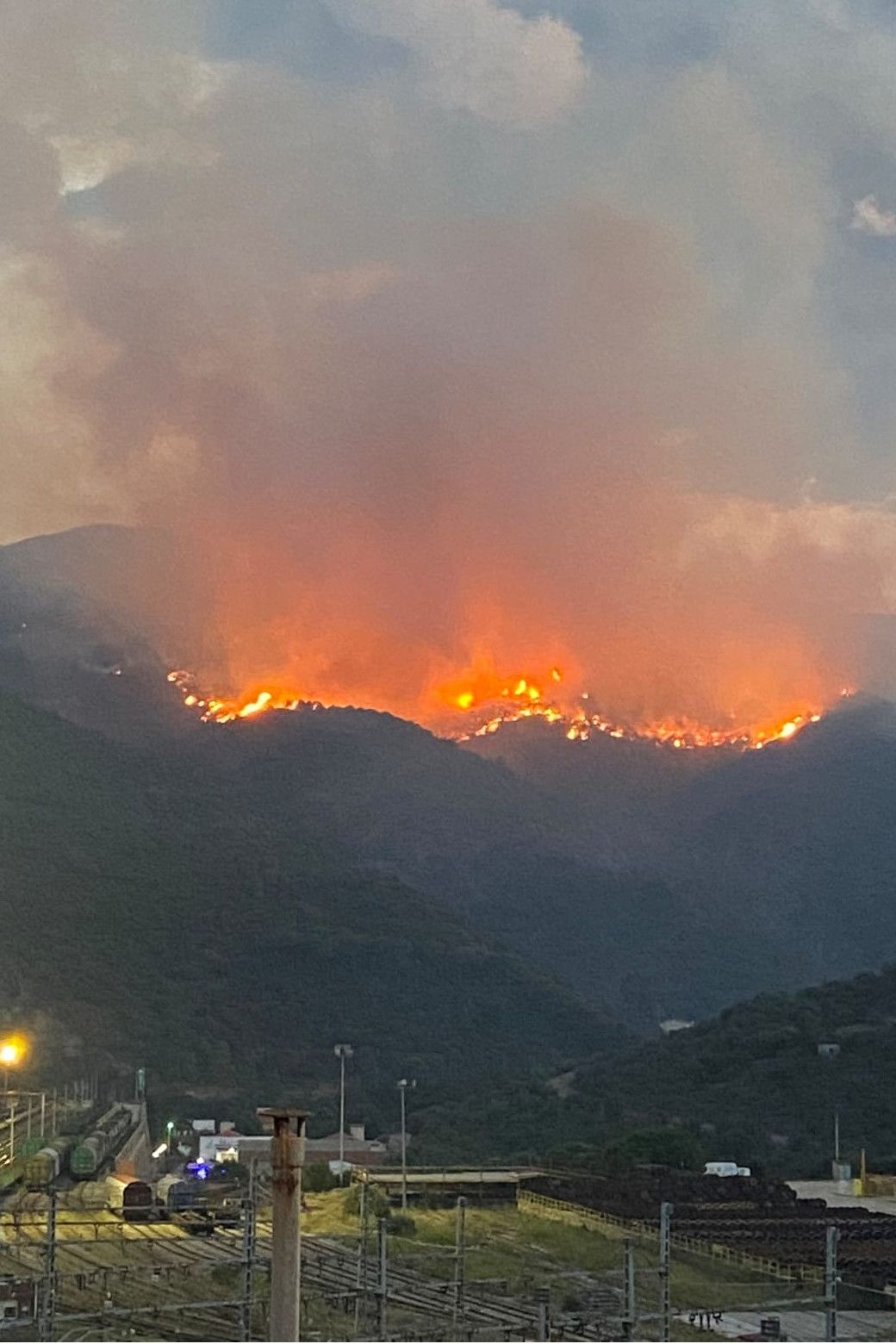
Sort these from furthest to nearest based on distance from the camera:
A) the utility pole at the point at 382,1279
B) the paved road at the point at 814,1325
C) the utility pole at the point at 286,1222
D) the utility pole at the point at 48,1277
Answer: the paved road at the point at 814,1325
the utility pole at the point at 382,1279
the utility pole at the point at 48,1277
the utility pole at the point at 286,1222

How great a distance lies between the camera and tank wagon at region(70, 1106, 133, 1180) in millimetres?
42969

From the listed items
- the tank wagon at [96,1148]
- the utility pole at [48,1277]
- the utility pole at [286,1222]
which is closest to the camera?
the utility pole at [286,1222]

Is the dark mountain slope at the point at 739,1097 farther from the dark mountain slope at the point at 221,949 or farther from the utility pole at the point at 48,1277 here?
the utility pole at the point at 48,1277

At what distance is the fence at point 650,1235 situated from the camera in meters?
Result: 34.1

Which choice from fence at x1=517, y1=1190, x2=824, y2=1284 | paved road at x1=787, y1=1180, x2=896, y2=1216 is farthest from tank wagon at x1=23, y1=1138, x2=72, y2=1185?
paved road at x1=787, y1=1180, x2=896, y2=1216

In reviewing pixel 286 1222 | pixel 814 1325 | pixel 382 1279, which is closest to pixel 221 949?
pixel 814 1325

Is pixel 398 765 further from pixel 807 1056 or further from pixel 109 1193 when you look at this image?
pixel 109 1193

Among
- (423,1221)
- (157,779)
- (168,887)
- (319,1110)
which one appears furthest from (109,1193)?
(157,779)

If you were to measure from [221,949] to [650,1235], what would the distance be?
69.2 meters

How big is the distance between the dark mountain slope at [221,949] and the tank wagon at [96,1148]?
24.0m

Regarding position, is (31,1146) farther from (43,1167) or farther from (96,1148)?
(96,1148)

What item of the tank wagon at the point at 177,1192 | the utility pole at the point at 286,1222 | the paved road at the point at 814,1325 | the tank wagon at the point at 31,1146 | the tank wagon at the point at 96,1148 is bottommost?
the paved road at the point at 814,1325

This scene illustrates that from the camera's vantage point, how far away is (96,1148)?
45.5 metres

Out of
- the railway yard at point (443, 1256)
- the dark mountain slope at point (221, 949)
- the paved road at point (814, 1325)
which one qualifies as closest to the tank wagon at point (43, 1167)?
the railway yard at point (443, 1256)
